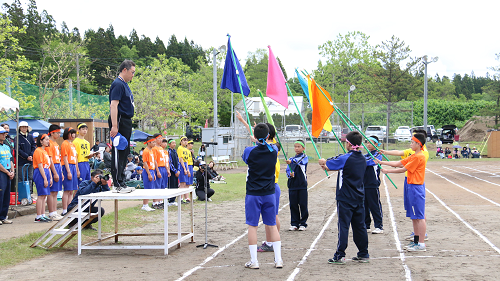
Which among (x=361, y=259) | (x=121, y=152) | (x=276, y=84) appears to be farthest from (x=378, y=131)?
(x=121, y=152)

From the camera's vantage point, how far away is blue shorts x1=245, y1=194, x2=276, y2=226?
6092mm

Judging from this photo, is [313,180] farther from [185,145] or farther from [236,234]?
[236,234]

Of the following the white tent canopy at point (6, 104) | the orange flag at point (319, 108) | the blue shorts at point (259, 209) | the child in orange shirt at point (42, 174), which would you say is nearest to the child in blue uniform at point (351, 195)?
the blue shorts at point (259, 209)

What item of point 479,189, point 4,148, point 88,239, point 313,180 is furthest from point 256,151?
point 313,180

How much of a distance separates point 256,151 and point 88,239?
13.7 feet

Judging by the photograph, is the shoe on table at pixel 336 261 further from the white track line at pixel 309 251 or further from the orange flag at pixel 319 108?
the orange flag at pixel 319 108

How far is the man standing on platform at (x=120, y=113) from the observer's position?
620 centimetres

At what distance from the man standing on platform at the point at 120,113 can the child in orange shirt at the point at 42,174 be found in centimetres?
342

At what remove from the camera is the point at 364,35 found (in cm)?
5812

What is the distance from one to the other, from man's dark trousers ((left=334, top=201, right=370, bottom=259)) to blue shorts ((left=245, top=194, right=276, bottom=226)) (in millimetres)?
1019

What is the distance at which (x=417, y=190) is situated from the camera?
7145 mm

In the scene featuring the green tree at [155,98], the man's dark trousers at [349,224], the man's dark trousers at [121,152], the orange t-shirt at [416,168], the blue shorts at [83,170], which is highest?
the green tree at [155,98]

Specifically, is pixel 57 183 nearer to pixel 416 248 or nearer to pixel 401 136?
pixel 416 248

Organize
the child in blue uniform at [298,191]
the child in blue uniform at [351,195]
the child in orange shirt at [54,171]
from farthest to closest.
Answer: the child in orange shirt at [54,171]
the child in blue uniform at [298,191]
the child in blue uniform at [351,195]
